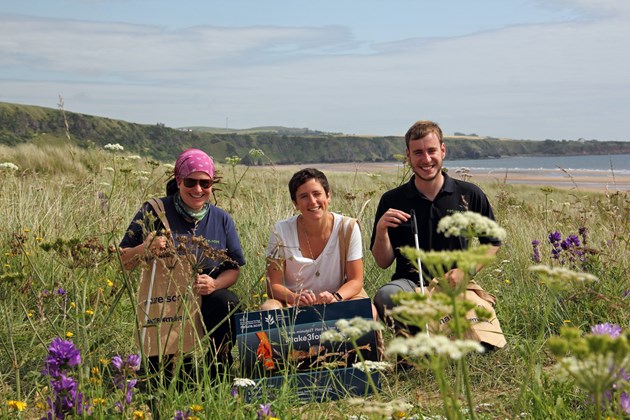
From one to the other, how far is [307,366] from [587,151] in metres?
135

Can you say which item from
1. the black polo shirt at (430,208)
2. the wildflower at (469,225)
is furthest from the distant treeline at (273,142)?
the wildflower at (469,225)

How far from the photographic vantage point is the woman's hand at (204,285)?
3.69m

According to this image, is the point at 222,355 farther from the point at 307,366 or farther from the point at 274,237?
the point at 274,237

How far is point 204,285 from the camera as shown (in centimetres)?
372

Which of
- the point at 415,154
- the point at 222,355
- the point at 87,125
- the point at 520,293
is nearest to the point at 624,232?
the point at 520,293

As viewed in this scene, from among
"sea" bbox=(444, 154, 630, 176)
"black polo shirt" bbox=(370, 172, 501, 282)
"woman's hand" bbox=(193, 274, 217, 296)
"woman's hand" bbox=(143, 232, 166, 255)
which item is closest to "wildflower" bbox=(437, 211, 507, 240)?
"woman's hand" bbox=(143, 232, 166, 255)

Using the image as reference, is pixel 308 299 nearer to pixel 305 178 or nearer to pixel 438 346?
pixel 305 178

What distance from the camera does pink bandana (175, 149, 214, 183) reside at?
12.9ft

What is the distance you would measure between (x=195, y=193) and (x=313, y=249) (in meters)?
0.84

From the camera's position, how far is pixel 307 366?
3.79 metres

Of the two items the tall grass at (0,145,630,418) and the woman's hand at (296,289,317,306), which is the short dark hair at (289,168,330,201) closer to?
the tall grass at (0,145,630,418)

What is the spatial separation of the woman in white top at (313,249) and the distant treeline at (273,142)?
228ft

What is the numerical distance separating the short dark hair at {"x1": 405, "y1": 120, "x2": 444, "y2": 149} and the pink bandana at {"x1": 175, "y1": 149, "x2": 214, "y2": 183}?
3.91 feet

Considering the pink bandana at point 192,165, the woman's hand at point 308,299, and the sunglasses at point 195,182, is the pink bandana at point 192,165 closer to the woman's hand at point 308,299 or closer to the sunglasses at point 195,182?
the sunglasses at point 195,182
